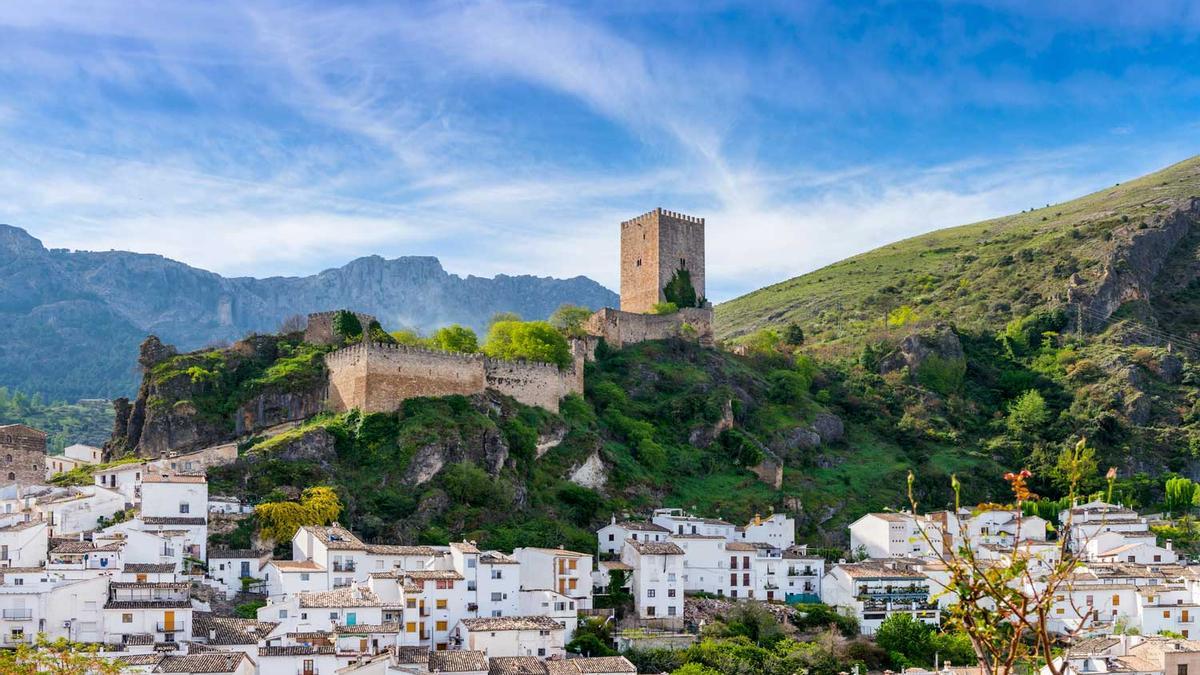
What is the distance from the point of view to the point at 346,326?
58219 mm

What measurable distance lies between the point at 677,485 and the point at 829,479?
29.7ft

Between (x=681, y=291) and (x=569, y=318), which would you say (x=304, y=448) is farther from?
(x=681, y=291)

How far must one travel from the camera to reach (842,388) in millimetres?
75000

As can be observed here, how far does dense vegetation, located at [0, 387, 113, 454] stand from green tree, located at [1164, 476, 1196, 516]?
263 feet

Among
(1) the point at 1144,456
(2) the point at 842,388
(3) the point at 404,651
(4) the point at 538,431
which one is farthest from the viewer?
(2) the point at 842,388

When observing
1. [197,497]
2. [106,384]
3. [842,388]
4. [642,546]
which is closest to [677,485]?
[642,546]

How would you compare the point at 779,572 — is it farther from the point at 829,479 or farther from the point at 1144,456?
the point at 1144,456

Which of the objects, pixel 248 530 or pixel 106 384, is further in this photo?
pixel 106 384

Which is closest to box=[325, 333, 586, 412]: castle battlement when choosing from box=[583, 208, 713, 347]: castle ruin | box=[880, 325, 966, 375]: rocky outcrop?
box=[583, 208, 713, 347]: castle ruin

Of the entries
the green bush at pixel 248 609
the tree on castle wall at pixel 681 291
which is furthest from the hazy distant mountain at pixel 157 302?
the green bush at pixel 248 609

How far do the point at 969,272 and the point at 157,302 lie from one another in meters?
108

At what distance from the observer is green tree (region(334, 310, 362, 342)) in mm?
57938

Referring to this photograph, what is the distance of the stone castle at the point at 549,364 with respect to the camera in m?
53.1

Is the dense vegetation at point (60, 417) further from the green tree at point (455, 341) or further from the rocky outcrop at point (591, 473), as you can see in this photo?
the rocky outcrop at point (591, 473)
